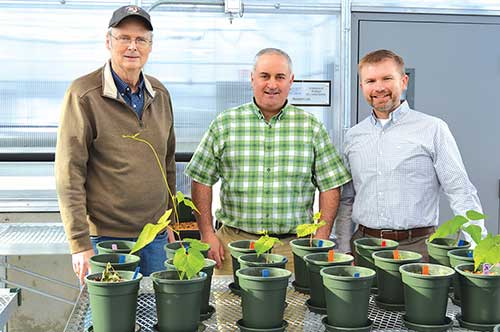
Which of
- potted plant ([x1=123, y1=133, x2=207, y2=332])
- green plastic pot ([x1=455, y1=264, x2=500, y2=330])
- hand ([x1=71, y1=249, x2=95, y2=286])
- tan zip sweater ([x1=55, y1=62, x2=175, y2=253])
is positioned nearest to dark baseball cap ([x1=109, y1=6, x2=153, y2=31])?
tan zip sweater ([x1=55, y1=62, x2=175, y2=253])

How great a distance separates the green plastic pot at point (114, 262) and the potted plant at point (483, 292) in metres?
0.98

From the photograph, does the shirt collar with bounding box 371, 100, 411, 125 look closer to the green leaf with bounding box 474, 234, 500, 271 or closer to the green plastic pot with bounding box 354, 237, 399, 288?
the green plastic pot with bounding box 354, 237, 399, 288

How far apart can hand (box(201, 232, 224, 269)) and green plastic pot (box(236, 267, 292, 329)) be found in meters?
1.16

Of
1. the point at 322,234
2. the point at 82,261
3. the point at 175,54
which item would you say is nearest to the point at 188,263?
the point at 82,261

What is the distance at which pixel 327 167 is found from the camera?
9.87 ft

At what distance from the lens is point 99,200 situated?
270 cm

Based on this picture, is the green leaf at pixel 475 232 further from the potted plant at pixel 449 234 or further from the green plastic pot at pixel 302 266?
the green plastic pot at pixel 302 266

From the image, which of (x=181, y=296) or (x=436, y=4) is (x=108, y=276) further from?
(x=436, y=4)

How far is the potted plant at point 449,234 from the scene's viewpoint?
192cm

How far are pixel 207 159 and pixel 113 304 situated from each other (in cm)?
141

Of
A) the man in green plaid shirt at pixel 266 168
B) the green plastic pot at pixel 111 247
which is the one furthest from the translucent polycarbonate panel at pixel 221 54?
the green plastic pot at pixel 111 247

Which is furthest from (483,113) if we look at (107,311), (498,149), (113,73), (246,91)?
(107,311)

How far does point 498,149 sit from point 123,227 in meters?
3.01

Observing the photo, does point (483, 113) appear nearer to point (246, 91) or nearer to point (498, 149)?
point (498, 149)
